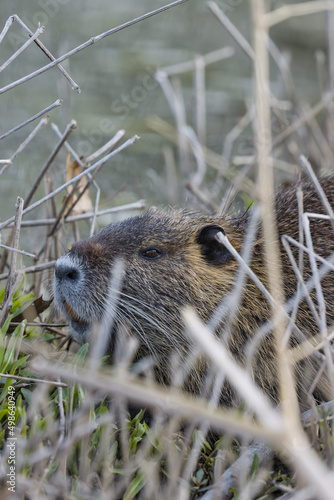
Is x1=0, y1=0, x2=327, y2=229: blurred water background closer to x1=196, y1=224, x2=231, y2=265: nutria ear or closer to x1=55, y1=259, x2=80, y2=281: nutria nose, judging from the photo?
x1=196, y1=224, x2=231, y2=265: nutria ear

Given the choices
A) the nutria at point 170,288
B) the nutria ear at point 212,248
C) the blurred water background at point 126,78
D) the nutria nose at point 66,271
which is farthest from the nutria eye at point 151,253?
the blurred water background at point 126,78

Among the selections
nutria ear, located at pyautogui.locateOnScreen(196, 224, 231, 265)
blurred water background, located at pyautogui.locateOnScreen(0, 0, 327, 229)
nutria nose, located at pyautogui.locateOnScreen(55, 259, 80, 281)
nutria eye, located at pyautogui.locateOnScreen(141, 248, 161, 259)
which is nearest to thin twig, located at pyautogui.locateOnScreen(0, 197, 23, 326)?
nutria nose, located at pyautogui.locateOnScreen(55, 259, 80, 281)

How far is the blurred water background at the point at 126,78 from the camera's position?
6.49m

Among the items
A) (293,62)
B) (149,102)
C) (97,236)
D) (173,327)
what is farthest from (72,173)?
(293,62)

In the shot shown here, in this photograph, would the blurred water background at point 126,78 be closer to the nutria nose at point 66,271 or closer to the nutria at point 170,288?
the nutria at point 170,288

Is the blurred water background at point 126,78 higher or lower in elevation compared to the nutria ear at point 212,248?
higher

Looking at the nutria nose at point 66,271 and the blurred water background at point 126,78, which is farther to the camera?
the blurred water background at point 126,78

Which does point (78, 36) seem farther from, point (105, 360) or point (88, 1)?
point (105, 360)

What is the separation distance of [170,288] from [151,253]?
6.3 inches

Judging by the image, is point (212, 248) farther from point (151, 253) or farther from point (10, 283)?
point (10, 283)

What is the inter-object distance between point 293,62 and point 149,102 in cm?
272

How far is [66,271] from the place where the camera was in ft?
7.89

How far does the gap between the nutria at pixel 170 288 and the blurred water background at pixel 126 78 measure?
8.97ft

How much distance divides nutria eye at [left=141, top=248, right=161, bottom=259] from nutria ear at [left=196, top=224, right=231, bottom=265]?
0.56 ft
